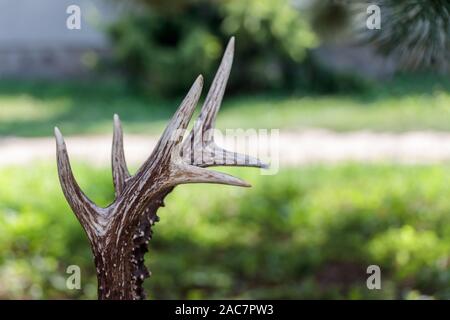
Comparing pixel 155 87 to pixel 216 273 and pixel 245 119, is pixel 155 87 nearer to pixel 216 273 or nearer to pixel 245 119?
pixel 245 119

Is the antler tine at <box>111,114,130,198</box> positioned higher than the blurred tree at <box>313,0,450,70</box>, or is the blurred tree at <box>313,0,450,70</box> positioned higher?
the blurred tree at <box>313,0,450,70</box>

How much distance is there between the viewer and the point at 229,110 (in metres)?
8.60

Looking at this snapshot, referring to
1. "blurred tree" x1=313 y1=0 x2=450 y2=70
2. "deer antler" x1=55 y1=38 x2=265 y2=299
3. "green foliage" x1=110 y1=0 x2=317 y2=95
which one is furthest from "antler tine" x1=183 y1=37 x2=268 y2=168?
"green foliage" x1=110 y1=0 x2=317 y2=95

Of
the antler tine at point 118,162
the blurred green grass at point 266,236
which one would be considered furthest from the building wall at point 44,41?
the antler tine at point 118,162

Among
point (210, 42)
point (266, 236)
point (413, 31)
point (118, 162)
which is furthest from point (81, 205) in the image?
point (210, 42)

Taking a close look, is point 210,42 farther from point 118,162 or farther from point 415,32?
point 118,162

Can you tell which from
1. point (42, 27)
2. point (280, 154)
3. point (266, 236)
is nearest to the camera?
point (266, 236)

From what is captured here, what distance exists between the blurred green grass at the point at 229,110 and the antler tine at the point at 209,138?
4.76m

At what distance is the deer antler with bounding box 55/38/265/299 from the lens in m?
1.66

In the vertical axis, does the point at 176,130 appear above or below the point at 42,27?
below

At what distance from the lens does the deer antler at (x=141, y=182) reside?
1.66 m

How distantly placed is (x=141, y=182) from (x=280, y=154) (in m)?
4.52

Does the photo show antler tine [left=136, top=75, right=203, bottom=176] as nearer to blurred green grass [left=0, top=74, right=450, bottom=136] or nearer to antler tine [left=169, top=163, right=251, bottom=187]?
antler tine [left=169, top=163, right=251, bottom=187]

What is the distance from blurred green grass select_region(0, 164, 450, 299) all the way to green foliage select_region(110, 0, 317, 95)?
4.07 meters
